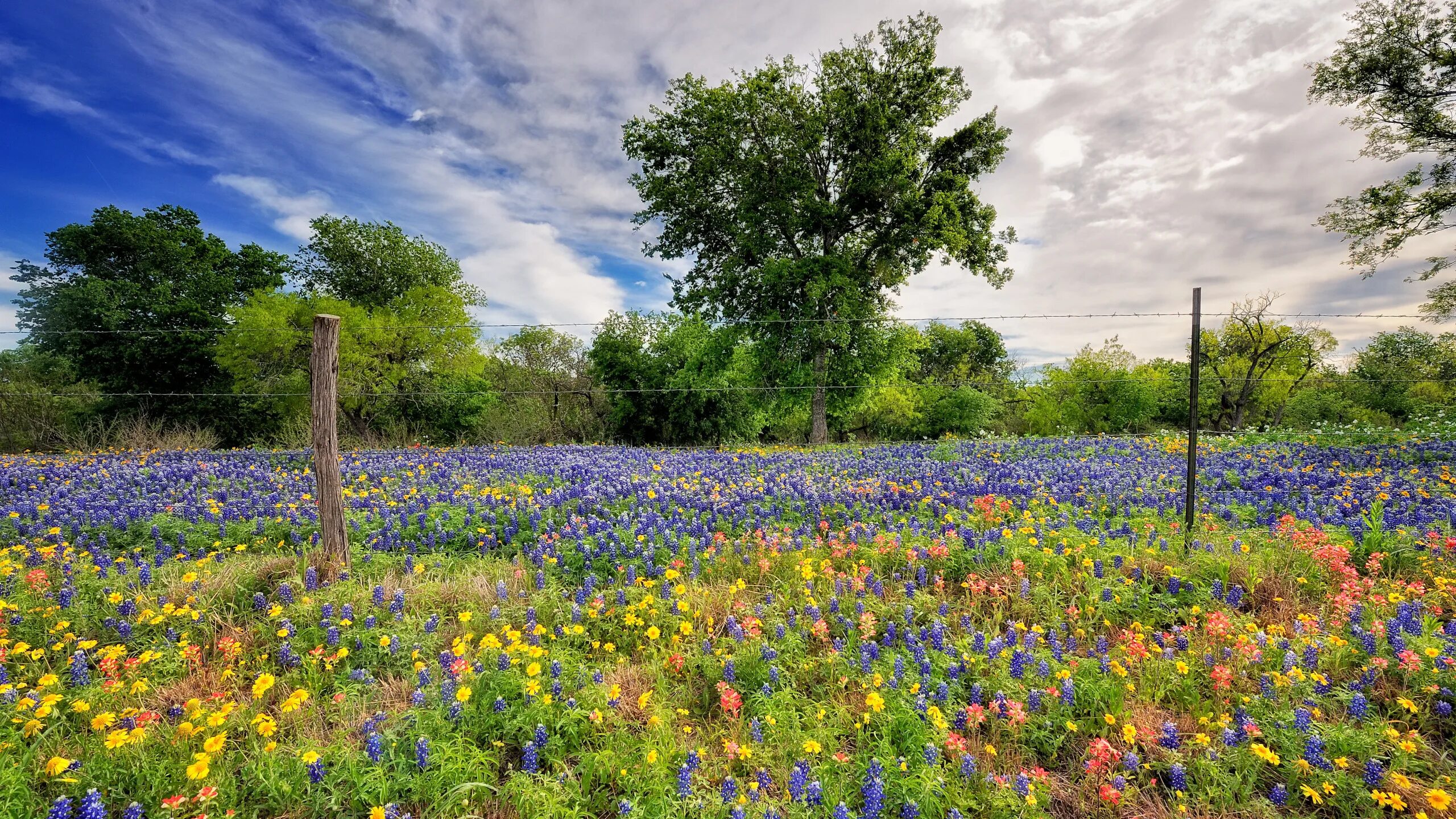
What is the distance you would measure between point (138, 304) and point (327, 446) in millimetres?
31448

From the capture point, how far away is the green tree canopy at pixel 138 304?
24266mm

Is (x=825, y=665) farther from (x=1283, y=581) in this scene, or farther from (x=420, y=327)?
(x=420, y=327)

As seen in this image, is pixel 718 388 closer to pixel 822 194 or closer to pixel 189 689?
pixel 822 194

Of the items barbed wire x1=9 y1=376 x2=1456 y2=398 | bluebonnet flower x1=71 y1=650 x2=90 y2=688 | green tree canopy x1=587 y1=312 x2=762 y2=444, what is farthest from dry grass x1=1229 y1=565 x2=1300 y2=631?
green tree canopy x1=587 y1=312 x2=762 y2=444

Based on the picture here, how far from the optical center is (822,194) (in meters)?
20.8

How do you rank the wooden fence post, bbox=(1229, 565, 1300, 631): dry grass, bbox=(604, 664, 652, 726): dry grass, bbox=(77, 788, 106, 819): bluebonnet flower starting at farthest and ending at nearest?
the wooden fence post → bbox=(1229, 565, 1300, 631): dry grass → bbox=(604, 664, 652, 726): dry grass → bbox=(77, 788, 106, 819): bluebonnet flower

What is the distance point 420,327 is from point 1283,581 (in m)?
28.2

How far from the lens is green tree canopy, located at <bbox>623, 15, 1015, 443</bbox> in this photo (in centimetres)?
1892

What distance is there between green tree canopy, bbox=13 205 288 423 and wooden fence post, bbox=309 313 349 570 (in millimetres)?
25802

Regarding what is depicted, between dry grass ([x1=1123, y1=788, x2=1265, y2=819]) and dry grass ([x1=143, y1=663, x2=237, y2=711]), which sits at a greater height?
dry grass ([x1=143, y1=663, x2=237, y2=711])

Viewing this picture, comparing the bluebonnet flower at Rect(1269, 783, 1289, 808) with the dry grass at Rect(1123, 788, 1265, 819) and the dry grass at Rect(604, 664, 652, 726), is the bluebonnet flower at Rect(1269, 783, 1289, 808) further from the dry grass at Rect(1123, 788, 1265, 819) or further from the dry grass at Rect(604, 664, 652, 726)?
the dry grass at Rect(604, 664, 652, 726)

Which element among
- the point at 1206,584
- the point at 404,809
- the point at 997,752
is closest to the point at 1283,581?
the point at 1206,584

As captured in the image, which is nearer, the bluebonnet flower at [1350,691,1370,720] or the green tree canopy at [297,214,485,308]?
the bluebonnet flower at [1350,691,1370,720]

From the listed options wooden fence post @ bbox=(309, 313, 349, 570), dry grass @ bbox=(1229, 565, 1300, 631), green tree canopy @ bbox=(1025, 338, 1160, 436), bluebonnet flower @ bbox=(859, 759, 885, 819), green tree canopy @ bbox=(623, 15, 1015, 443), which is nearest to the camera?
bluebonnet flower @ bbox=(859, 759, 885, 819)
